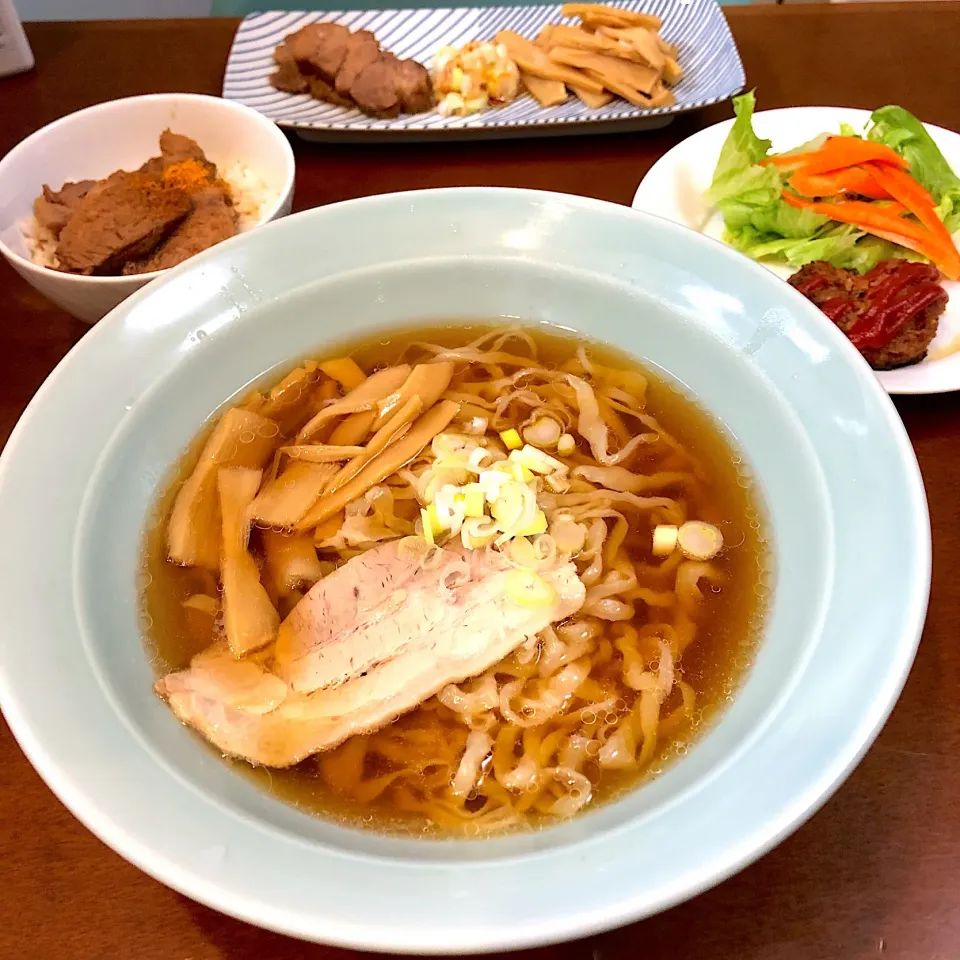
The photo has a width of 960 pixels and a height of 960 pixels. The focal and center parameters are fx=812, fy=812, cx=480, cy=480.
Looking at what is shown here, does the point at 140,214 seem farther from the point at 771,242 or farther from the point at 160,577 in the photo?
the point at 771,242

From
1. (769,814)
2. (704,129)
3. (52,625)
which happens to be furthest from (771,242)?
(52,625)

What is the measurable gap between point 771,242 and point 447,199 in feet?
3.02

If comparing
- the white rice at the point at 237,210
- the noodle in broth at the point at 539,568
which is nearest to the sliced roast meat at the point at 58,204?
the white rice at the point at 237,210

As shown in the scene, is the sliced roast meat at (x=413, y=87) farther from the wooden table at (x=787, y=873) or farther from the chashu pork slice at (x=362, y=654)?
the chashu pork slice at (x=362, y=654)

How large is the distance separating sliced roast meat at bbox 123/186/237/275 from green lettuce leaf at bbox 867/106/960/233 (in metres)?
1.48

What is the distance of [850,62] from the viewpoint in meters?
2.21

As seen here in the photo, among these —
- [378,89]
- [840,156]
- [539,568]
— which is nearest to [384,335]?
[539,568]

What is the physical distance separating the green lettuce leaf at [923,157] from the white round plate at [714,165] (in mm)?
81

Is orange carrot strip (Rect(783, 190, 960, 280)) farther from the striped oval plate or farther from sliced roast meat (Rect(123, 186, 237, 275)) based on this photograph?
sliced roast meat (Rect(123, 186, 237, 275))

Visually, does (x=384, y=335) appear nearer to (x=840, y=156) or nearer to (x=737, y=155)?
(x=737, y=155)

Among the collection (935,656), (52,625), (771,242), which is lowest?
(935,656)

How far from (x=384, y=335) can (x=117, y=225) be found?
21.0 inches

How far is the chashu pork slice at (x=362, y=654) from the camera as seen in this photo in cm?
103

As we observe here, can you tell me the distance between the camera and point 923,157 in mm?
1885
